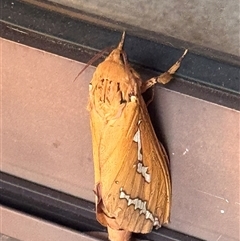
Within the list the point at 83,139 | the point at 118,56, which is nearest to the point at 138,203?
the point at 83,139

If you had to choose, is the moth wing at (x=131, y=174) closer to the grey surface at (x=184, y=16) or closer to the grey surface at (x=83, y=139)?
the grey surface at (x=83, y=139)

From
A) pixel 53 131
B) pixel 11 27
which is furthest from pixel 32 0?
pixel 53 131

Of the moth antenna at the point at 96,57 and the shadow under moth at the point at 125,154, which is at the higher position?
the moth antenna at the point at 96,57

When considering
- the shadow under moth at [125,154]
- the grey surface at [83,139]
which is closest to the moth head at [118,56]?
the shadow under moth at [125,154]

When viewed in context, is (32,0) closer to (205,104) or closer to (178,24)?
(178,24)

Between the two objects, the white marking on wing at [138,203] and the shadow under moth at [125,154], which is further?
the white marking on wing at [138,203]

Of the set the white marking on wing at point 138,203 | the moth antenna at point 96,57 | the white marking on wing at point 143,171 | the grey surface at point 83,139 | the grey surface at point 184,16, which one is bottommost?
the white marking on wing at point 138,203
